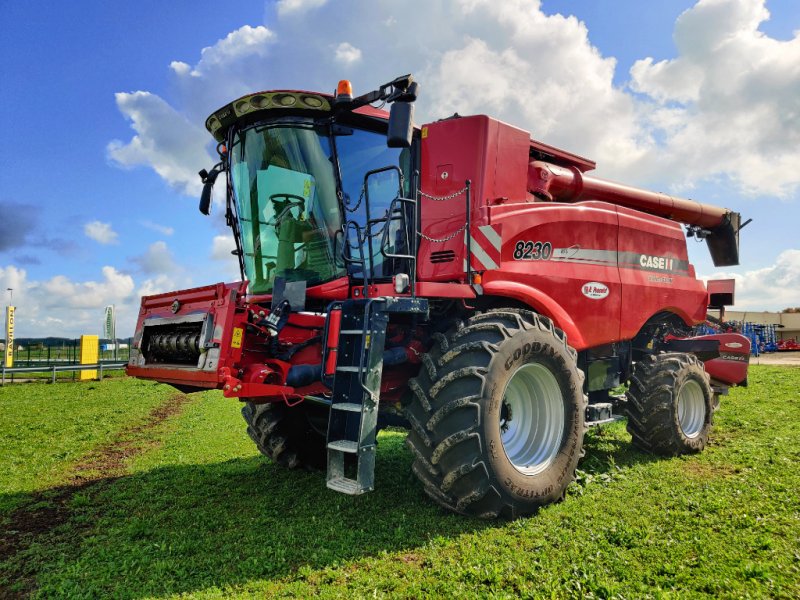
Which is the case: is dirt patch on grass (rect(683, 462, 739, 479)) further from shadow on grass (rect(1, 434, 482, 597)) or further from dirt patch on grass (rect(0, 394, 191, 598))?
dirt patch on grass (rect(0, 394, 191, 598))

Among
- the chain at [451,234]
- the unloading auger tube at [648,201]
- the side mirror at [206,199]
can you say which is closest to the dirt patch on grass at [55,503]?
the side mirror at [206,199]

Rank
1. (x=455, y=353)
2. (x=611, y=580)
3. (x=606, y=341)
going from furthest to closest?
(x=606, y=341) < (x=455, y=353) < (x=611, y=580)

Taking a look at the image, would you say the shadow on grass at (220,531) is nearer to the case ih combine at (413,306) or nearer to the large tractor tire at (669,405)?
the case ih combine at (413,306)

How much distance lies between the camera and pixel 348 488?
391 cm

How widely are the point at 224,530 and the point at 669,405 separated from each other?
16.3 feet

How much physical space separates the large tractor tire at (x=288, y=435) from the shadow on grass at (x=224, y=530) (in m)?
0.18

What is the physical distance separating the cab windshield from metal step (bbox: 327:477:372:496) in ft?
6.10

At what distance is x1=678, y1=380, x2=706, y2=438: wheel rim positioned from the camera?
6914mm

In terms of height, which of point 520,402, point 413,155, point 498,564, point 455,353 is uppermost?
point 413,155

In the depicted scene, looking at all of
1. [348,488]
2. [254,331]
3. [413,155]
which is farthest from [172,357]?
[413,155]

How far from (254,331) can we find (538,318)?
8.14ft

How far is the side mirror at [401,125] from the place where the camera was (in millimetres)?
4164

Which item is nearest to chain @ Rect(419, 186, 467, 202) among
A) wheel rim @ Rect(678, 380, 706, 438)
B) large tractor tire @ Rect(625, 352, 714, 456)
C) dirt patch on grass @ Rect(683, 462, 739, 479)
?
large tractor tire @ Rect(625, 352, 714, 456)

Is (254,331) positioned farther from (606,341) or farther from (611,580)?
(606,341)
